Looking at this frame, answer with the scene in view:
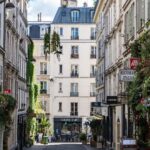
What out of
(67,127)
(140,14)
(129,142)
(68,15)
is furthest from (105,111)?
(68,15)

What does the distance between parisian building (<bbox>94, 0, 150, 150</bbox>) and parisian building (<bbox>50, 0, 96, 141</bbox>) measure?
1077 inches

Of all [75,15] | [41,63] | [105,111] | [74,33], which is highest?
[75,15]

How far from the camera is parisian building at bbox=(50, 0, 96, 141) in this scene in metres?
84.2

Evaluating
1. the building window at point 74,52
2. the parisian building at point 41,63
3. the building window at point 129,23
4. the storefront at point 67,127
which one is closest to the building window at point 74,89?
the storefront at point 67,127

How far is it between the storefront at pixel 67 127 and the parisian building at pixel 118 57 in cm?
2861

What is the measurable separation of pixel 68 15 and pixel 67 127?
1772cm

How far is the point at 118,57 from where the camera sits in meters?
39.6

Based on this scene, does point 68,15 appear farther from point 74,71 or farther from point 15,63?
point 15,63

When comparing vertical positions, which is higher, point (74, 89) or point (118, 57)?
point (74, 89)

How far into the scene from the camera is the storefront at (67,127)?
8425 centimetres

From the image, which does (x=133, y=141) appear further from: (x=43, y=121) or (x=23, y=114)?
(x=43, y=121)

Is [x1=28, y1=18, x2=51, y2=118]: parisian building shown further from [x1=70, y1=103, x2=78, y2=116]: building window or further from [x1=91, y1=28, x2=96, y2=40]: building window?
[x1=91, y1=28, x2=96, y2=40]: building window

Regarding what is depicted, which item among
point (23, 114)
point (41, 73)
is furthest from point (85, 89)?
point (23, 114)

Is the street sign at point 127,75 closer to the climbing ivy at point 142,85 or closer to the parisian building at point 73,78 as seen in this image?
the climbing ivy at point 142,85
